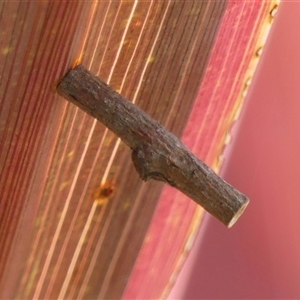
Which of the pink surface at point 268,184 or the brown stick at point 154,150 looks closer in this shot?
the brown stick at point 154,150

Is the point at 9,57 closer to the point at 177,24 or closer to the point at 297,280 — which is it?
the point at 177,24

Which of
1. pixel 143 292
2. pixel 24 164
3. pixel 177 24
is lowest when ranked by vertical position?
pixel 143 292

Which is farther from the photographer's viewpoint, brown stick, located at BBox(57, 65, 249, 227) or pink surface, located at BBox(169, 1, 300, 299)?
pink surface, located at BBox(169, 1, 300, 299)

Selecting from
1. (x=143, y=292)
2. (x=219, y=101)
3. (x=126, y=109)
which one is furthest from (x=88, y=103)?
(x=143, y=292)
